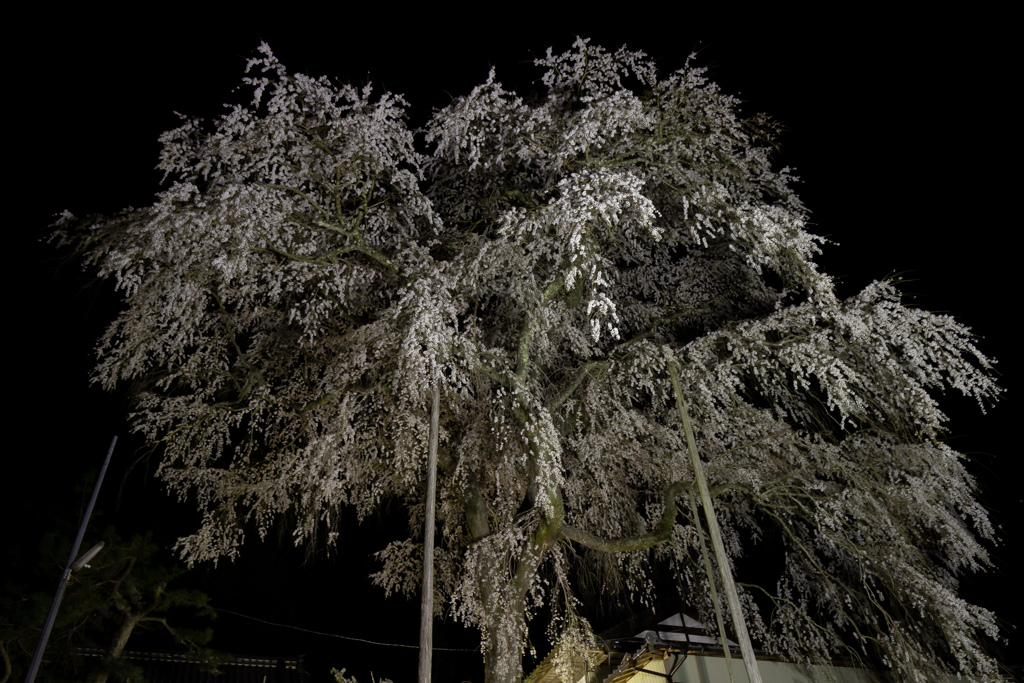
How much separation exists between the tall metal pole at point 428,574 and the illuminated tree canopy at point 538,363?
0.73 metres

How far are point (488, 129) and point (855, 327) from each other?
5439 millimetres

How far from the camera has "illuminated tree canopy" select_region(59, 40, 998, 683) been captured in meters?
8.18

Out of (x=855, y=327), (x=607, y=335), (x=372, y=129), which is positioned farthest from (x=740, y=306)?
(x=372, y=129)

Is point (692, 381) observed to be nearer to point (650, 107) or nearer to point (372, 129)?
point (650, 107)

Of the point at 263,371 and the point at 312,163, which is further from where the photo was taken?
the point at 263,371

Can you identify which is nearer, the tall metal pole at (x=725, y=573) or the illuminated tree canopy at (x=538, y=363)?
the tall metal pole at (x=725, y=573)

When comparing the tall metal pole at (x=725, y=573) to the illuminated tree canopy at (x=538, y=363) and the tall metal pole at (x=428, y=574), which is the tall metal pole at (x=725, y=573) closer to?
the illuminated tree canopy at (x=538, y=363)

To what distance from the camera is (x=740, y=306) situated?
1119 centimetres

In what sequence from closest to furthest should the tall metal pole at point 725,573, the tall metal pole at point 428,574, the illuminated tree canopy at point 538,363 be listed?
the tall metal pole at point 428,574 → the tall metal pole at point 725,573 → the illuminated tree canopy at point 538,363

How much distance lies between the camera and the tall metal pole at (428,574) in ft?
21.3

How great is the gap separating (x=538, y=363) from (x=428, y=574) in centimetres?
356

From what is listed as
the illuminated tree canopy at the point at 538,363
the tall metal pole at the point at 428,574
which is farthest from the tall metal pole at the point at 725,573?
the tall metal pole at the point at 428,574

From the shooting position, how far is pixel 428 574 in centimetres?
698

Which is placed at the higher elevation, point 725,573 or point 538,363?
point 538,363
